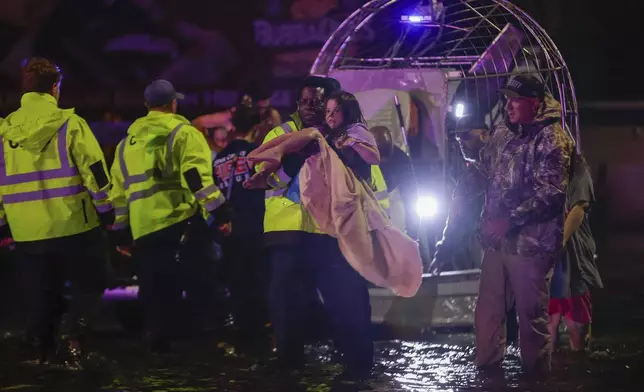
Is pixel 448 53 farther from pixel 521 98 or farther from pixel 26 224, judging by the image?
pixel 26 224

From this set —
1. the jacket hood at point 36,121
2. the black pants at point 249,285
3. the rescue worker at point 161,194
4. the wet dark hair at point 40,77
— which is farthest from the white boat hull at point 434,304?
the wet dark hair at point 40,77

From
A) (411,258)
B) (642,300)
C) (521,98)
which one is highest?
(521,98)

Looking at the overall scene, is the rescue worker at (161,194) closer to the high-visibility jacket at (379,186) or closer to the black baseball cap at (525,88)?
the high-visibility jacket at (379,186)

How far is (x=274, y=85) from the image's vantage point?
517 inches

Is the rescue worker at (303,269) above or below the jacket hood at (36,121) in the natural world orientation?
below

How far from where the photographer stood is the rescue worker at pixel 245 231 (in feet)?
29.5

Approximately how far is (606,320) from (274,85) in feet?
16.4

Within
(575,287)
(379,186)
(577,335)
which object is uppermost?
(379,186)

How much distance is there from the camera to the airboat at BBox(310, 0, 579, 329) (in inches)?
366

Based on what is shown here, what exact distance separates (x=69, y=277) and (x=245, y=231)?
65.6 inches

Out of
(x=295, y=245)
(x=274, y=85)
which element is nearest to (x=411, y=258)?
(x=295, y=245)

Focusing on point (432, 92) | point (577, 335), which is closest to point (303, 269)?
point (577, 335)

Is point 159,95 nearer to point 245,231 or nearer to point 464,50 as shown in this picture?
point 245,231

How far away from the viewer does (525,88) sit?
7.19 meters
